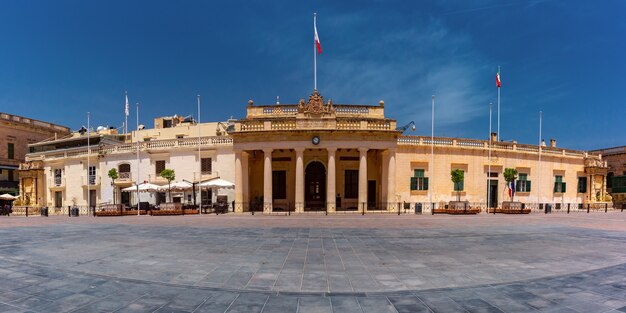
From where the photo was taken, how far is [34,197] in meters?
39.7

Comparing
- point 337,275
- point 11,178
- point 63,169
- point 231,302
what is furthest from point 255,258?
point 11,178

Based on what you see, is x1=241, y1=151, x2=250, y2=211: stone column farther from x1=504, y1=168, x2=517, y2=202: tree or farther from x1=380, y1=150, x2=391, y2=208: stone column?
x1=504, y1=168, x2=517, y2=202: tree

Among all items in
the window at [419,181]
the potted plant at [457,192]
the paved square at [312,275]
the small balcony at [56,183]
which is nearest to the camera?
the paved square at [312,275]

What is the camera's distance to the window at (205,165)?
3158 cm

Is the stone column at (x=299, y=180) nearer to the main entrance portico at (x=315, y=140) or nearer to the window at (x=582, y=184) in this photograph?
the main entrance portico at (x=315, y=140)

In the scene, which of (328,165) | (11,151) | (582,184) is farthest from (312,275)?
(11,151)

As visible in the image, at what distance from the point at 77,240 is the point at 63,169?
116 ft

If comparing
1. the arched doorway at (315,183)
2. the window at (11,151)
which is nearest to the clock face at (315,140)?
the arched doorway at (315,183)

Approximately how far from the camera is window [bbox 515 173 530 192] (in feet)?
109

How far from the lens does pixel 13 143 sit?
4784 cm

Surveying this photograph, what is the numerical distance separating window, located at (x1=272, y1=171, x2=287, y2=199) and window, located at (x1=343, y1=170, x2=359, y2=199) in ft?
21.0

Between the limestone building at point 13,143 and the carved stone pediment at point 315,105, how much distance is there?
42.0 m

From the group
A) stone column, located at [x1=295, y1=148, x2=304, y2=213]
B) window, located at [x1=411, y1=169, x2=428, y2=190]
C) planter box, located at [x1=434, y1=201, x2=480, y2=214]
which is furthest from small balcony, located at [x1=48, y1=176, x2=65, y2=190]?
planter box, located at [x1=434, y1=201, x2=480, y2=214]

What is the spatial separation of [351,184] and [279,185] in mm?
7571
